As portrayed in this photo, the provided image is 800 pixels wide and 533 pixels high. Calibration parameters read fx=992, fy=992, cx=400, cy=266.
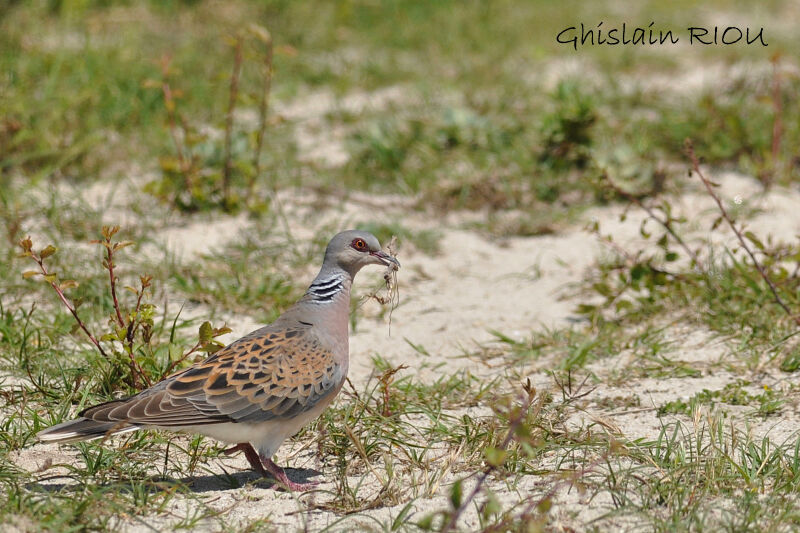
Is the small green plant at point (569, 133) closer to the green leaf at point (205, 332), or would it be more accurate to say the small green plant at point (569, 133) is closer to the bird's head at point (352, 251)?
the bird's head at point (352, 251)

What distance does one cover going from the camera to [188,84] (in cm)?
804

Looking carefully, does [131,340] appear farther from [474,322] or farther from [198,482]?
[474,322]

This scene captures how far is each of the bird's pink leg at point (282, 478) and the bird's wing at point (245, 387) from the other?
19 cm

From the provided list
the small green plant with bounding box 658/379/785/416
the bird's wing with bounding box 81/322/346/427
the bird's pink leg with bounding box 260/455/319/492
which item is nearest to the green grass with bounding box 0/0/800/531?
the small green plant with bounding box 658/379/785/416

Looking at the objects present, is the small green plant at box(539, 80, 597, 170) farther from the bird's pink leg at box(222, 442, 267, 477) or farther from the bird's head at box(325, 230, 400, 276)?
the bird's pink leg at box(222, 442, 267, 477)

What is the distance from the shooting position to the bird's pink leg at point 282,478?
3.78 metres

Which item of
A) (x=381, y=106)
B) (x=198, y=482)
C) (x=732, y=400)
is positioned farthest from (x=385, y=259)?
(x=381, y=106)

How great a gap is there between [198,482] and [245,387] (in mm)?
436

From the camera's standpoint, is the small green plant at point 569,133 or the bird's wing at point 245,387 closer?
the bird's wing at point 245,387

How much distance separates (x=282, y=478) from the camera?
12.5 feet

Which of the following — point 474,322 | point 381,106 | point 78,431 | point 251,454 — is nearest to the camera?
point 78,431

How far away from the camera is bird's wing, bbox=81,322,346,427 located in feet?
11.9

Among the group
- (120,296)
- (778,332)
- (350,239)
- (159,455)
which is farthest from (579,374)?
(120,296)

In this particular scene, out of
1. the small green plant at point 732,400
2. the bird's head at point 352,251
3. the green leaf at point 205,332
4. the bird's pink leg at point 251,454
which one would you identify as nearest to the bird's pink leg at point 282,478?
the bird's pink leg at point 251,454
